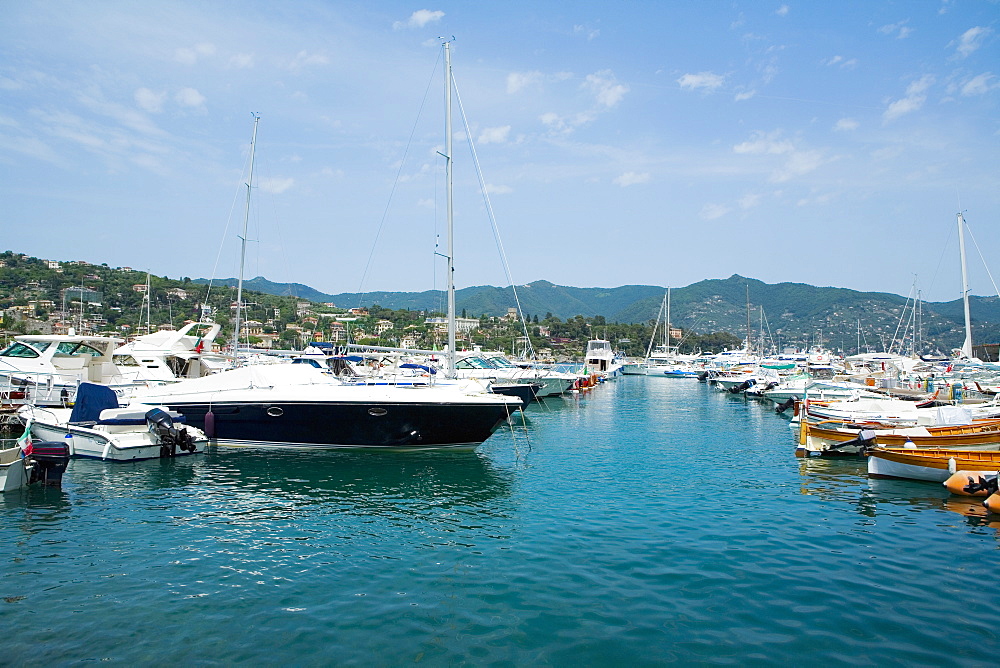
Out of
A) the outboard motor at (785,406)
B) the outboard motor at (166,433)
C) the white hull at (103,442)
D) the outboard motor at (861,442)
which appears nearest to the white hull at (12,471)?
the white hull at (103,442)

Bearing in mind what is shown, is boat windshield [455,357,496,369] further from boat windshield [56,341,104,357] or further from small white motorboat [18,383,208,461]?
small white motorboat [18,383,208,461]

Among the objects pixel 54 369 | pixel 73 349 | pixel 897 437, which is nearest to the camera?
pixel 897 437

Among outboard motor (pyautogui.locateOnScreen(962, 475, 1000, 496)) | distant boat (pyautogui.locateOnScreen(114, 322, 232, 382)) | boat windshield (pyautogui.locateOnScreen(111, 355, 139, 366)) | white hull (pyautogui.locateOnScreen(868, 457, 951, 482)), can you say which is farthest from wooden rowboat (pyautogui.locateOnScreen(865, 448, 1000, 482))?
boat windshield (pyautogui.locateOnScreen(111, 355, 139, 366))

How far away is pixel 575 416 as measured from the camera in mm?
36438

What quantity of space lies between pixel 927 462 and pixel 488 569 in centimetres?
1267

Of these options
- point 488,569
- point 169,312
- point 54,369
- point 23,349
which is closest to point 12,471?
point 488,569

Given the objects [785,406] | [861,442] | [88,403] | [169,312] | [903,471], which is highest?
[169,312]

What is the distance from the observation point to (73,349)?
1110 inches

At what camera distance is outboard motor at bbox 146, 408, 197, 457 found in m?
19.6

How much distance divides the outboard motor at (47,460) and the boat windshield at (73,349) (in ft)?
51.3

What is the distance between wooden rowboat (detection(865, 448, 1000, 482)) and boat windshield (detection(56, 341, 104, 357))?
30649 millimetres

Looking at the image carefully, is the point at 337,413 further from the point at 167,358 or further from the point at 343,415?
the point at 167,358

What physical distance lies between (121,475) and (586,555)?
43.9 ft

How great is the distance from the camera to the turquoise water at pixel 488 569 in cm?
761
